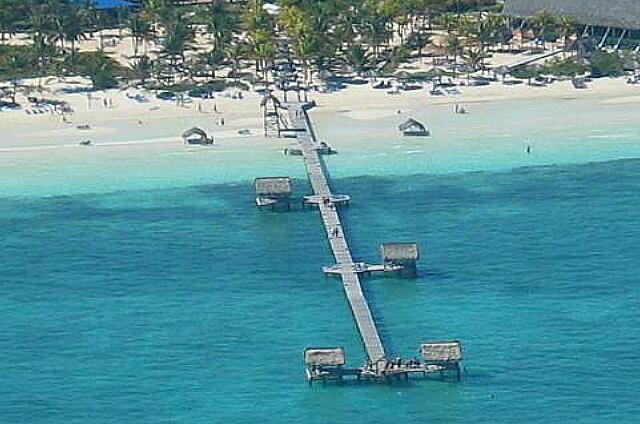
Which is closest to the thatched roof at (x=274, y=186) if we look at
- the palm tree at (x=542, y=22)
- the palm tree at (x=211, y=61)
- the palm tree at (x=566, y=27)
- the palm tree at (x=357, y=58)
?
the palm tree at (x=357, y=58)

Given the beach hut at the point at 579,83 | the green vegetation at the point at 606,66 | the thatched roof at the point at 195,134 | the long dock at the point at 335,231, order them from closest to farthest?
the long dock at the point at 335,231 → the thatched roof at the point at 195,134 → the beach hut at the point at 579,83 → the green vegetation at the point at 606,66

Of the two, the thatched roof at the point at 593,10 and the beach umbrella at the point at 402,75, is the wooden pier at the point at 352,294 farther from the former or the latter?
the thatched roof at the point at 593,10

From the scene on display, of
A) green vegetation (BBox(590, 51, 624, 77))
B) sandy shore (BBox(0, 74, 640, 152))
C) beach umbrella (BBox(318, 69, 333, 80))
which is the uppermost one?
green vegetation (BBox(590, 51, 624, 77))

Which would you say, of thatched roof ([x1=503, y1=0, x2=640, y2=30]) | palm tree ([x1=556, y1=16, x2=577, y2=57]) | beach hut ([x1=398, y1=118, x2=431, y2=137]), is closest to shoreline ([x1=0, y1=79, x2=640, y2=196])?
beach hut ([x1=398, y1=118, x2=431, y2=137])

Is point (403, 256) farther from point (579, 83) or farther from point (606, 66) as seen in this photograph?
point (606, 66)

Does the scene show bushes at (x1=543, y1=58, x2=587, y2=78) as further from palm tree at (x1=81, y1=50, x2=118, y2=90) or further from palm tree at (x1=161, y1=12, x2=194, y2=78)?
palm tree at (x1=81, y1=50, x2=118, y2=90)
